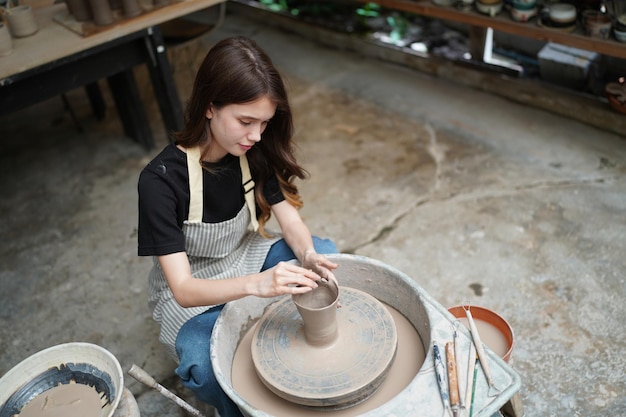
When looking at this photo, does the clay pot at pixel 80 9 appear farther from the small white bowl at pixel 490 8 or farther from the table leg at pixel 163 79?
the small white bowl at pixel 490 8

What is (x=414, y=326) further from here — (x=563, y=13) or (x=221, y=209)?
(x=563, y=13)

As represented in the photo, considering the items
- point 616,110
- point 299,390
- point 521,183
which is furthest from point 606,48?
point 299,390

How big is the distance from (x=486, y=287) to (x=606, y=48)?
1.46 m

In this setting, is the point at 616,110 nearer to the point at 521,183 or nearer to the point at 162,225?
the point at 521,183

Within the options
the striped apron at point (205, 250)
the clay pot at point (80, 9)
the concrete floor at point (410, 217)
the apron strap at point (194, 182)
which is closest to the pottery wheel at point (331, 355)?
Answer: the striped apron at point (205, 250)

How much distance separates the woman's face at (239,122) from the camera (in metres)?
1.57

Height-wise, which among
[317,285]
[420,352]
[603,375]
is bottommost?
[603,375]

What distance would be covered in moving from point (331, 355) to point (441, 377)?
31cm

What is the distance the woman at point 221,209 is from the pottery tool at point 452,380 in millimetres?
374

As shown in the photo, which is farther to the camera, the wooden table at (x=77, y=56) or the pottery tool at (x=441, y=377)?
the wooden table at (x=77, y=56)

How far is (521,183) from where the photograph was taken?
2.97 metres

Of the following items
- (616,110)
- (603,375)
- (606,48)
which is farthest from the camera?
(616,110)

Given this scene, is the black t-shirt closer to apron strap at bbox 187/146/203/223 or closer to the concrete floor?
apron strap at bbox 187/146/203/223

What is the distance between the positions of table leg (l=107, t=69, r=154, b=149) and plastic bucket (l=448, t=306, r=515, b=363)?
235 centimetres
